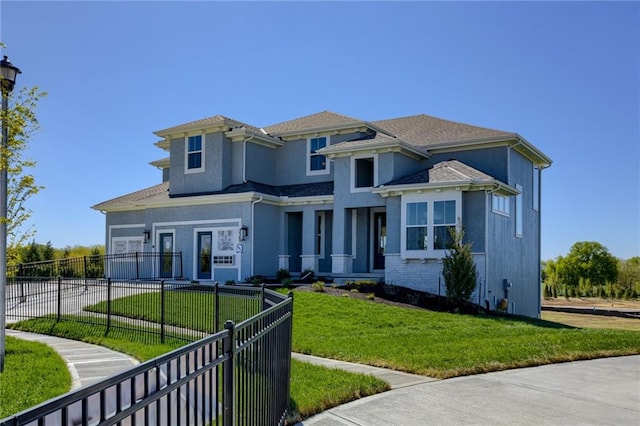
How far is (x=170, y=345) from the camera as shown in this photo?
11.2m

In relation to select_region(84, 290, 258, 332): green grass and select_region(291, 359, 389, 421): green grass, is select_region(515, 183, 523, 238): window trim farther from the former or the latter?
select_region(291, 359, 389, 421): green grass

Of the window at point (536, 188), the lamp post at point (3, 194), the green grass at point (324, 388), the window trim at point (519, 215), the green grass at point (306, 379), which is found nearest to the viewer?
the green grass at point (324, 388)

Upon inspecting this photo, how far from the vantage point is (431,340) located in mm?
11539

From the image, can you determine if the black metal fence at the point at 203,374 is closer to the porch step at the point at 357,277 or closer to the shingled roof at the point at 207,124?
the porch step at the point at 357,277

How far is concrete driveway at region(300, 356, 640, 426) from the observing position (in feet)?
19.9

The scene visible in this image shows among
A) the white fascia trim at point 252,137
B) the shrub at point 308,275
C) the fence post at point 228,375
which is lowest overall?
the shrub at point 308,275

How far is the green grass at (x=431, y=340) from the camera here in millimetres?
9219

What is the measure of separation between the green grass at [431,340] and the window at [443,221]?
404cm

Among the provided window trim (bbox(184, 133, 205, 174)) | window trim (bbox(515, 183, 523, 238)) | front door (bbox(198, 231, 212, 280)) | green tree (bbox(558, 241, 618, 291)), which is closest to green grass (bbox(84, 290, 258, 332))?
front door (bbox(198, 231, 212, 280))

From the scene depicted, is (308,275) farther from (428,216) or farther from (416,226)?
(428,216)

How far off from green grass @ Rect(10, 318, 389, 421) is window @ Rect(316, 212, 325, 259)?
1254cm

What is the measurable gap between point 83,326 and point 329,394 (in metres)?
8.97

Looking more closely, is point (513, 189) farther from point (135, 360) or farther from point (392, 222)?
point (135, 360)

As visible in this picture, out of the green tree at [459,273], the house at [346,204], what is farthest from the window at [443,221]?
the green tree at [459,273]
